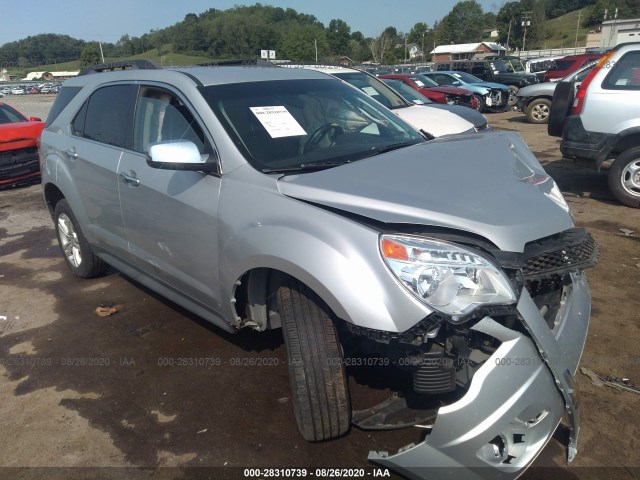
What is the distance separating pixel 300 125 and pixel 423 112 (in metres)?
4.79

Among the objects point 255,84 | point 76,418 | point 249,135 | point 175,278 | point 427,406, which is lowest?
point 76,418

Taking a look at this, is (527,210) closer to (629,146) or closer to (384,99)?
(629,146)

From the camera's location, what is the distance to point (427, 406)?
2.46 meters

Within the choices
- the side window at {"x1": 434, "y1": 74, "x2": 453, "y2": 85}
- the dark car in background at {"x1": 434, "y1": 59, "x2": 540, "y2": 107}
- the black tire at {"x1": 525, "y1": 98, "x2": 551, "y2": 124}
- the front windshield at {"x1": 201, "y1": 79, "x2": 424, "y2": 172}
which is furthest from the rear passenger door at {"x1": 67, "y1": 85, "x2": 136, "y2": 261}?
the dark car in background at {"x1": 434, "y1": 59, "x2": 540, "y2": 107}

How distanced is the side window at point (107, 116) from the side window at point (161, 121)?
0.50ft

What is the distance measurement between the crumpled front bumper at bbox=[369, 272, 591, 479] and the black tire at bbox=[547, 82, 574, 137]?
220 inches

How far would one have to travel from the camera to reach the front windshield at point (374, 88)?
8305 millimetres

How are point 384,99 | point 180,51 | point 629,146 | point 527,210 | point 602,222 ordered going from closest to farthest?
point 527,210
point 602,222
point 629,146
point 384,99
point 180,51

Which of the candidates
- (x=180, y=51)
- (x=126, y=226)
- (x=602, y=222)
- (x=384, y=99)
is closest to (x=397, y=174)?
(x=126, y=226)

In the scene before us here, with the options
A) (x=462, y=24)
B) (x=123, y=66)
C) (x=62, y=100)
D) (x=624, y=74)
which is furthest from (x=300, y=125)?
(x=462, y=24)

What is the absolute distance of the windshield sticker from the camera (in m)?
3.01

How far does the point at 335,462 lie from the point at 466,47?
249ft

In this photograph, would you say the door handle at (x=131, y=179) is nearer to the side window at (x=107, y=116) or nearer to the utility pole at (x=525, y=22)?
the side window at (x=107, y=116)

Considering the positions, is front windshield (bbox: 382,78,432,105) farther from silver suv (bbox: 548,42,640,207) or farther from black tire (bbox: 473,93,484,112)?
black tire (bbox: 473,93,484,112)
